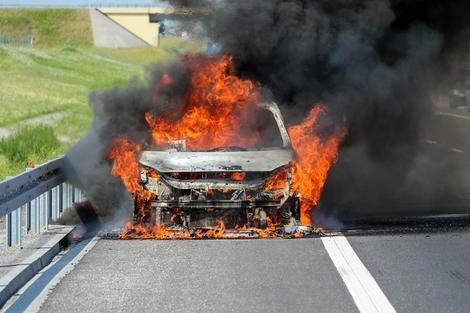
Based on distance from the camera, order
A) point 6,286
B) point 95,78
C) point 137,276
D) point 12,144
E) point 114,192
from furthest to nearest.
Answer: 1. point 95,78
2. point 12,144
3. point 114,192
4. point 137,276
5. point 6,286

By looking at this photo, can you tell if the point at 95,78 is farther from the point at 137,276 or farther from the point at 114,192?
the point at 137,276

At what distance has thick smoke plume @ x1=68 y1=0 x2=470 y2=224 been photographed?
631 inches

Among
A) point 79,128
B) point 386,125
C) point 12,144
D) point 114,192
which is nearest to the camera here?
point 114,192

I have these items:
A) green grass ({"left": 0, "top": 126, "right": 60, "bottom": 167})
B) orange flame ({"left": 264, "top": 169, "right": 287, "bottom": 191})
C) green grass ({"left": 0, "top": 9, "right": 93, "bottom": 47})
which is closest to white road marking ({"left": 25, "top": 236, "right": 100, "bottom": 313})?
orange flame ({"left": 264, "top": 169, "right": 287, "bottom": 191})

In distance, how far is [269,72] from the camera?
17.1m

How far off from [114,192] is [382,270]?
→ 6.04 m

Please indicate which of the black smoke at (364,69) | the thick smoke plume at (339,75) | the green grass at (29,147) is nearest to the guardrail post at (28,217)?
the thick smoke plume at (339,75)

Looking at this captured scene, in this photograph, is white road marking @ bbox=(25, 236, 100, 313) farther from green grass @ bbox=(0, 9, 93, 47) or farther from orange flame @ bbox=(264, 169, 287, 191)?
green grass @ bbox=(0, 9, 93, 47)

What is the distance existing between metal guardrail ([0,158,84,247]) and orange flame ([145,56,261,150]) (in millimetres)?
1534

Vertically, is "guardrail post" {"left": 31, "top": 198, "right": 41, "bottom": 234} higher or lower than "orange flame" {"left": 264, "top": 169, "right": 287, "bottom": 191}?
lower

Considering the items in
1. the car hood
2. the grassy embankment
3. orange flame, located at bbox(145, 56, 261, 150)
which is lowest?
the grassy embankment

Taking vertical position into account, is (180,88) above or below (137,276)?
above

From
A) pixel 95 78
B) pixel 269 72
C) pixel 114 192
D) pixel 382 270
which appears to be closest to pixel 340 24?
pixel 269 72

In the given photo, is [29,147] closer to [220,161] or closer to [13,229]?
[220,161]
